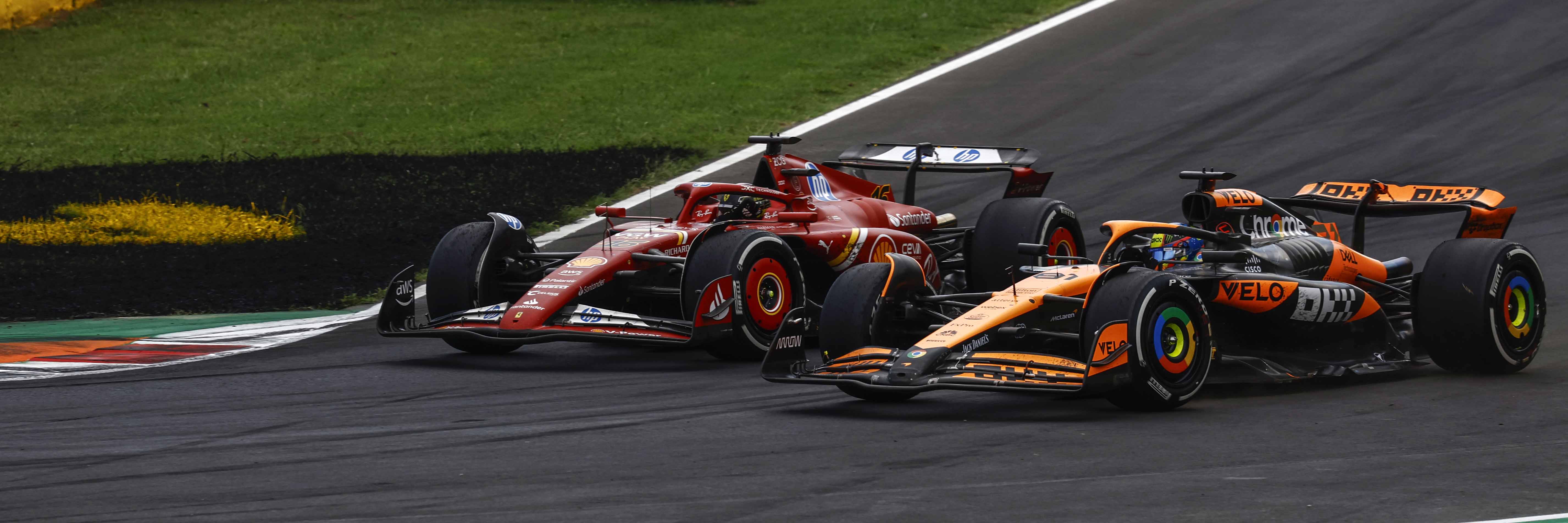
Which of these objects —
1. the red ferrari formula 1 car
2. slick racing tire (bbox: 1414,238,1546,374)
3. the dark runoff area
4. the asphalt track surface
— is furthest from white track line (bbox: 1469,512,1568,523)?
the dark runoff area

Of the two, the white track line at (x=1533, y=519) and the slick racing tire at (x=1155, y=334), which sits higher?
the slick racing tire at (x=1155, y=334)

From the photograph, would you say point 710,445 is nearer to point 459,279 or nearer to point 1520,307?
point 459,279

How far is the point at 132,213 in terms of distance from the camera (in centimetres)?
1752

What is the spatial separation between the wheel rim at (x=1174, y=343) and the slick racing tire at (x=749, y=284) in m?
2.85

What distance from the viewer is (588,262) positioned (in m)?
10.6

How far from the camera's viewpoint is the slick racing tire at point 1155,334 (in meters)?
7.68

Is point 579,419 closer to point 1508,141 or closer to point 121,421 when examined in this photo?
point 121,421

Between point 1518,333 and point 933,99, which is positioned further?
point 933,99

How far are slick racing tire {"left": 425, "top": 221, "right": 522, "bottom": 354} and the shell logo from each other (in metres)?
0.71

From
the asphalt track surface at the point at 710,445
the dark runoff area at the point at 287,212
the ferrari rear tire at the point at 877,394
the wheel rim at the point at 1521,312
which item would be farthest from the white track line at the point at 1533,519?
the dark runoff area at the point at 287,212

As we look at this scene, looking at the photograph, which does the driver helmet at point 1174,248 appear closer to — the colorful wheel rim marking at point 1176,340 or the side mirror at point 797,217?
the colorful wheel rim marking at point 1176,340

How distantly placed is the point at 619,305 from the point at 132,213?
29.4 feet

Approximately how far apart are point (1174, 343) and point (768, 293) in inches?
128

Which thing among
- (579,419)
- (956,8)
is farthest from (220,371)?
(956,8)
